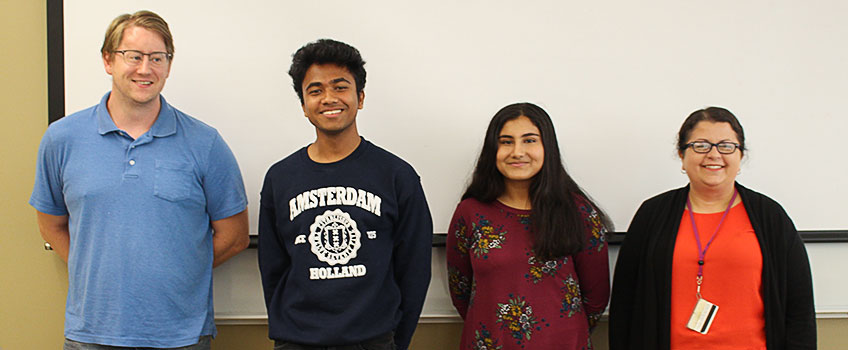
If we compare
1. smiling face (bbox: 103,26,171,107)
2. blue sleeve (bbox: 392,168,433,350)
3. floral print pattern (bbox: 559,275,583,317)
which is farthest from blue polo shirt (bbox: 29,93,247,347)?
floral print pattern (bbox: 559,275,583,317)

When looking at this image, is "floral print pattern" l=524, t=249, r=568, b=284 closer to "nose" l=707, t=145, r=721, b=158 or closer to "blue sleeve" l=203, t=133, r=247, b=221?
"nose" l=707, t=145, r=721, b=158

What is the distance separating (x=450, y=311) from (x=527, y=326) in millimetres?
483

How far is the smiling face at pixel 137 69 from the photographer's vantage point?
1.68 m

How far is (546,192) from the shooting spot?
1764 mm

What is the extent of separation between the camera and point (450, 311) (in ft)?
7.00

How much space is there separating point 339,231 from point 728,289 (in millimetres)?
1206

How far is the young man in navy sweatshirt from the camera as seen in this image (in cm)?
158

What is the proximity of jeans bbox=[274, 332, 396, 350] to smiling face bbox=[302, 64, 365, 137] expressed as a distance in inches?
24.8

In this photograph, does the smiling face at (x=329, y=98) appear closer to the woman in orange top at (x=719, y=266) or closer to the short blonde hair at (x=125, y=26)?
the short blonde hair at (x=125, y=26)

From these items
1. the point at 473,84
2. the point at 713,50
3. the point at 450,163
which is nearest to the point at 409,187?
the point at 450,163

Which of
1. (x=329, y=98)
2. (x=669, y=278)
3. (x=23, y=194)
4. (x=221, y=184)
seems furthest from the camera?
(x=23, y=194)

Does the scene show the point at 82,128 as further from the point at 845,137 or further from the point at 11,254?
the point at 845,137

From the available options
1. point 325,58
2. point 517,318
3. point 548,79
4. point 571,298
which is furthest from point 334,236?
point 548,79

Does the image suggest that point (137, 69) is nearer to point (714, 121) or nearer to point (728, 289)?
point (714, 121)
